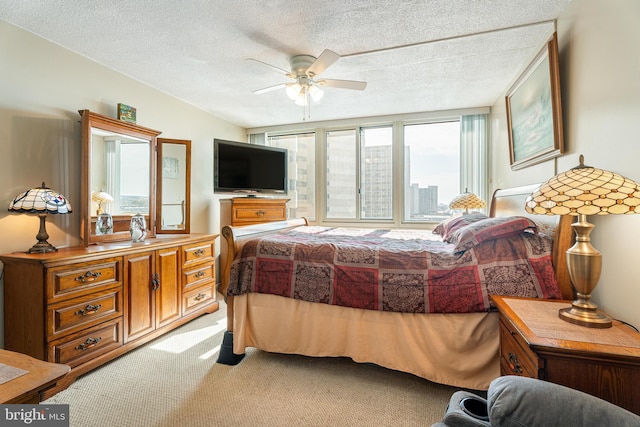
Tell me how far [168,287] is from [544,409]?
277cm

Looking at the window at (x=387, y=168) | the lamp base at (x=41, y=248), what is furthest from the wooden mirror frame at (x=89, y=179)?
the window at (x=387, y=168)

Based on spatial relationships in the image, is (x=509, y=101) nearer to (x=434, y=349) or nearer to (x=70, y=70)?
(x=434, y=349)

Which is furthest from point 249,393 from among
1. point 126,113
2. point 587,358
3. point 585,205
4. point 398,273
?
point 126,113

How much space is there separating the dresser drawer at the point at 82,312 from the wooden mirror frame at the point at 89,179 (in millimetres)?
542

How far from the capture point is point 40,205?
1915 mm

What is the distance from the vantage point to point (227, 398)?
178cm

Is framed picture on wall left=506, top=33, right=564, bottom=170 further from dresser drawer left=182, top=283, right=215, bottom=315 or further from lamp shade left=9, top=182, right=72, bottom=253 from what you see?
lamp shade left=9, top=182, right=72, bottom=253

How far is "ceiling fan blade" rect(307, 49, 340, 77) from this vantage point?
205 cm

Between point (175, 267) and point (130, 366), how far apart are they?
867 millimetres

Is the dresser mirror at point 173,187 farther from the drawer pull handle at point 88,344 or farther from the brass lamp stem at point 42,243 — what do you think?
the drawer pull handle at point 88,344

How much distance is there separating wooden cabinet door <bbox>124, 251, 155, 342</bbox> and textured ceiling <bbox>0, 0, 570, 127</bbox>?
1751mm

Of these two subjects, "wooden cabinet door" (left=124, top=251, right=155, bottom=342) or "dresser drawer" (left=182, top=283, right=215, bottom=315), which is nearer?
"wooden cabinet door" (left=124, top=251, right=155, bottom=342)

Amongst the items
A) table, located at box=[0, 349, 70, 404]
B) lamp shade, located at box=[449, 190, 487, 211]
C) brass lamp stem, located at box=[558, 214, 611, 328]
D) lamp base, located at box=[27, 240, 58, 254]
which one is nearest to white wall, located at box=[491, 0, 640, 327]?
brass lamp stem, located at box=[558, 214, 611, 328]

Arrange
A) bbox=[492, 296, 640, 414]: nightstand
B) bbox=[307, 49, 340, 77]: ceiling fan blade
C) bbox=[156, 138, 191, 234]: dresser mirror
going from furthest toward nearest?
bbox=[156, 138, 191, 234]: dresser mirror < bbox=[307, 49, 340, 77]: ceiling fan blade < bbox=[492, 296, 640, 414]: nightstand
